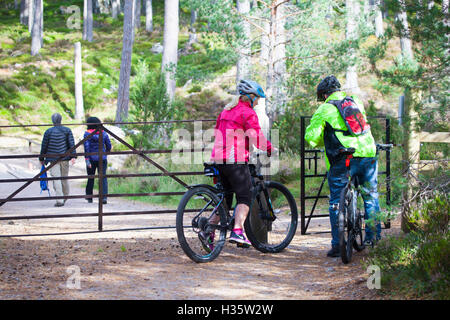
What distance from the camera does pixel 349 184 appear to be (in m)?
6.34

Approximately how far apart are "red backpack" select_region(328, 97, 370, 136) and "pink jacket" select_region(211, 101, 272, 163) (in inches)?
33.7

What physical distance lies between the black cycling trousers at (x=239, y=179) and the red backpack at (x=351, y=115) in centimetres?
117

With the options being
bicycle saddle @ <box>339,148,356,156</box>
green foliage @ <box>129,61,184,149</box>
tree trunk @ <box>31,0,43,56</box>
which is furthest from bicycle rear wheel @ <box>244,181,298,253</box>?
tree trunk @ <box>31,0,43,56</box>

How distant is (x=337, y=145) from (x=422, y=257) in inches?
68.3

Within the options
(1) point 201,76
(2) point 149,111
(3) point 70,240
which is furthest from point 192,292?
(2) point 149,111

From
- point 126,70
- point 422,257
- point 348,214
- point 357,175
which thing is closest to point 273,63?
point 357,175

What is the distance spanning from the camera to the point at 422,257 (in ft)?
16.7

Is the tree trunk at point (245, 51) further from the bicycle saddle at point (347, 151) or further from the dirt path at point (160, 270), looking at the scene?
the bicycle saddle at point (347, 151)

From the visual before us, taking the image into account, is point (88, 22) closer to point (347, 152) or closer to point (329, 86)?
point (329, 86)

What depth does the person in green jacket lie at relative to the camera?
6398mm

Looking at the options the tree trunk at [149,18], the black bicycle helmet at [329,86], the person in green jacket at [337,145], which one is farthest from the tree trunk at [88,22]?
the person in green jacket at [337,145]

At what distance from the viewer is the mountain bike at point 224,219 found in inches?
254

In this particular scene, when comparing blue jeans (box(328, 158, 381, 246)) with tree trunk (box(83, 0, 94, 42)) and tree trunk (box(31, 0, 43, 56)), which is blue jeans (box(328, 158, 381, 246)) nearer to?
tree trunk (box(31, 0, 43, 56))

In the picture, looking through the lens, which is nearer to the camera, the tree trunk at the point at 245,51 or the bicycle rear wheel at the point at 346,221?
the bicycle rear wheel at the point at 346,221
